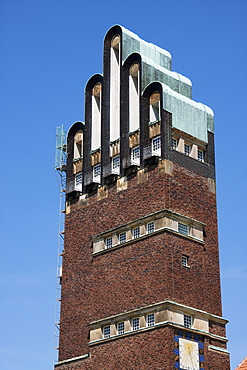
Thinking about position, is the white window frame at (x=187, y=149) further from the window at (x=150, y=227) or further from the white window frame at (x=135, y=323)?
the white window frame at (x=135, y=323)

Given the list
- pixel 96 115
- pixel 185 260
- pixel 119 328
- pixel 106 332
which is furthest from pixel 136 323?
pixel 96 115

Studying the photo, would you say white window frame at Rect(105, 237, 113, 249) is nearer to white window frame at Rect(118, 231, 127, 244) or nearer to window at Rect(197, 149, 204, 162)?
white window frame at Rect(118, 231, 127, 244)

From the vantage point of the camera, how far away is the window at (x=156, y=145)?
191 ft

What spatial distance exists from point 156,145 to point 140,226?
5.92 meters

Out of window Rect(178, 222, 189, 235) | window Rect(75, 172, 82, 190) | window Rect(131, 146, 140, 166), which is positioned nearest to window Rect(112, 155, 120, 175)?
window Rect(131, 146, 140, 166)

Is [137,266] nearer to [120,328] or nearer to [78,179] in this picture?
[120,328]

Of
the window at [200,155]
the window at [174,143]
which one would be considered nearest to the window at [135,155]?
the window at [174,143]

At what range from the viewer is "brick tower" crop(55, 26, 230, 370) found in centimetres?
5431

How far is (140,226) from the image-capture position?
57156mm

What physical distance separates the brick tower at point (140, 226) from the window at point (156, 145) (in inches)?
4.4

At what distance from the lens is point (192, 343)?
53.8 m

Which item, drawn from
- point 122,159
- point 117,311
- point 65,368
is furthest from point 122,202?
point 65,368

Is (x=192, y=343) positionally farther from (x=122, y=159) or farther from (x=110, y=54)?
(x=110, y=54)

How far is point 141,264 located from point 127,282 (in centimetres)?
165
